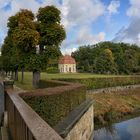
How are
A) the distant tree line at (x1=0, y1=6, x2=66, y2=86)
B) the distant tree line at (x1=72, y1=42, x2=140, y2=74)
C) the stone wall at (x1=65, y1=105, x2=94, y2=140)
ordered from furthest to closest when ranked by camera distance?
the distant tree line at (x1=72, y1=42, x2=140, y2=74)
the distant tree line at (x1=0, y1=6, x2=66, y2=86)
the stone wall at (x1=65, y1=105, x2=94, y2=140)

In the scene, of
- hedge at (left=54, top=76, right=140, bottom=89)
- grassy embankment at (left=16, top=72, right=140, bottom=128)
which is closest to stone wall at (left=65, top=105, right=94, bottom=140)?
grassy embankment at (left=16, top=72, right=140, bottom=128)

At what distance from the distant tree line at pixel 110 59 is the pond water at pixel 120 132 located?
2261 inches

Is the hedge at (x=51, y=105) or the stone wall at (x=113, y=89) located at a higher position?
the hedge at (x=51, y=105)

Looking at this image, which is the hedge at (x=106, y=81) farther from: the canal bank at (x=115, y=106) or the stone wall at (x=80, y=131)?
the stone wall at (x=80, y=131)

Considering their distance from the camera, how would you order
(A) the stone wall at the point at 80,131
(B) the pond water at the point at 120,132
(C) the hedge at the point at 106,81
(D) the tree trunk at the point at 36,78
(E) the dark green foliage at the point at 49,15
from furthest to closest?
1. (C) the hedge at the point at 106,81
2. (D) the tree trunk at the point at 36,78
3. (E) the dark green foliage at the point at 49,15
4. (B) the pond water at the point at 120,132
5. (A) the stone wall at the point at 80,131

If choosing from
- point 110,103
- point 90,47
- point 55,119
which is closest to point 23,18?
point 110,103

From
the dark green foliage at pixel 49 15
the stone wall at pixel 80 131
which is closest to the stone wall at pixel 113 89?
the dark green foliage at pixel 49 15

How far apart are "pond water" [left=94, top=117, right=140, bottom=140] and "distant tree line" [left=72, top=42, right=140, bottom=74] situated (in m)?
57.4

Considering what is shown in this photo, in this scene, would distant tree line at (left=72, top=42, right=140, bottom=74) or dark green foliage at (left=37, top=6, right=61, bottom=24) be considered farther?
distant tree line at (left=72, top=42, right=140, bottom=74)

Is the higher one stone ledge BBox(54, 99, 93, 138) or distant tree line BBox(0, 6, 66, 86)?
distant tree line BBox(0, 6, 66, 86)

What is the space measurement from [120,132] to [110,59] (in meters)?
62.4

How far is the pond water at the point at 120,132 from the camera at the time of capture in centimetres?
2117

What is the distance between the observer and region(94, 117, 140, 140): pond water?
21172 mm

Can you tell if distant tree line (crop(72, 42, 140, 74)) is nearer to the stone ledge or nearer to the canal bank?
the canal bank
